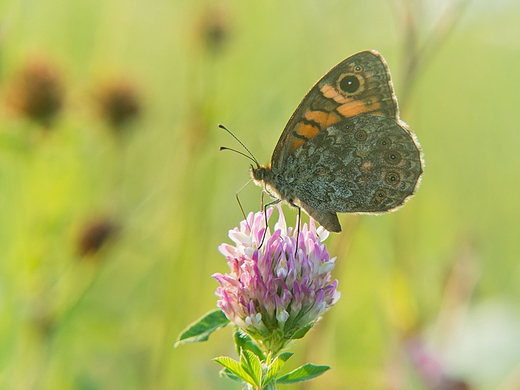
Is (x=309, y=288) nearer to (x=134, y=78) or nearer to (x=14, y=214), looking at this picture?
(x=14, y=214)

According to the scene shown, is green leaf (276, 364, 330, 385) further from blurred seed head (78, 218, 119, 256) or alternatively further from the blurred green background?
blurred seed head (78, 218, 119, 256)

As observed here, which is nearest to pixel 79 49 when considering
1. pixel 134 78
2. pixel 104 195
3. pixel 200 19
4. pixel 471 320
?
pixel 134 78

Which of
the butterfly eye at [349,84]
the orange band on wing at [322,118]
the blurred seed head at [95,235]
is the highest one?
the butterfly eye at [349,84]

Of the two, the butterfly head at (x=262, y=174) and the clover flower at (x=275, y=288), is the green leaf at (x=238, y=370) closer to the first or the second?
the clover flower at (x=275, y=288)

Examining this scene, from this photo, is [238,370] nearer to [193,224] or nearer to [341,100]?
[341,100]

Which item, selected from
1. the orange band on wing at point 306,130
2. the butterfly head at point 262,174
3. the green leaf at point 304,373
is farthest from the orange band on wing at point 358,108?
the green leaf at point 304,373

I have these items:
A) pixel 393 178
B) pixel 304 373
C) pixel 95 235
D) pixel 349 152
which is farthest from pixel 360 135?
pixel 95 235

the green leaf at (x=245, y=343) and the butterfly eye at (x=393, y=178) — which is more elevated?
the butterfly eye at (x=393, y=178)
